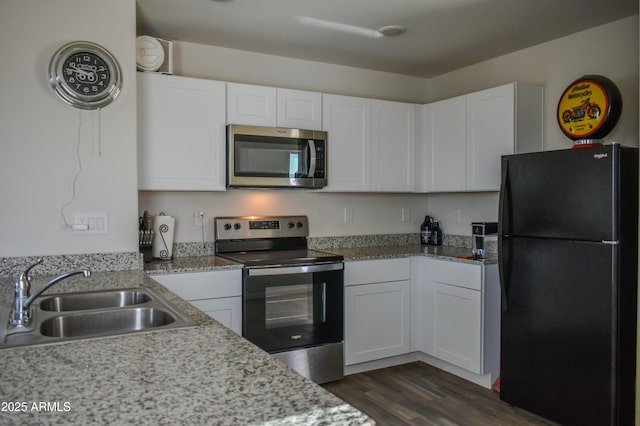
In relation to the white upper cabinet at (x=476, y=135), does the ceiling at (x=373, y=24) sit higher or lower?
higher

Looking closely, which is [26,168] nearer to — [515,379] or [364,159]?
[364,159]

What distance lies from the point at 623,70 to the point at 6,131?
346cm

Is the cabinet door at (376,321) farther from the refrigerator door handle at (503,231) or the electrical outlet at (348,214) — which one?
the refrigerator door handle at (503,231)

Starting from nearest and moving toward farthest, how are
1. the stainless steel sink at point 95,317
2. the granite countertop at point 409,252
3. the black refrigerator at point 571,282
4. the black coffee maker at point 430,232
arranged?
the stainless steel sink at point 95,317
the black refrigerator at point 571,282
the granite countertop at point 409,252
the black coffee maker at point 430,232

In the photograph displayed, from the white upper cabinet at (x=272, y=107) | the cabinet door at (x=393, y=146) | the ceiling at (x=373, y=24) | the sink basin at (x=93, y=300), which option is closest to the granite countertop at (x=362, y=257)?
the cabinet door at (x=393, y=146)

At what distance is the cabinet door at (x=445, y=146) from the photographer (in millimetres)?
3699

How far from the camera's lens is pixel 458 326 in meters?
3.39

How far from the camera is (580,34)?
327cm

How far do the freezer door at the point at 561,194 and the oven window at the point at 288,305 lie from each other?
4.21 ft

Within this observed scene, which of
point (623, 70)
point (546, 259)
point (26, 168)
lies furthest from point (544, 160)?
point (26, 168)

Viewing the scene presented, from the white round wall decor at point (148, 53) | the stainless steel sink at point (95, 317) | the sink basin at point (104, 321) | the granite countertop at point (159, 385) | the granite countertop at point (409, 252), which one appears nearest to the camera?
the granite countertop at point (159, 385)

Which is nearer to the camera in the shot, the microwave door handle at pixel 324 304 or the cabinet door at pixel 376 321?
the microwave door handle at pixel 324 304

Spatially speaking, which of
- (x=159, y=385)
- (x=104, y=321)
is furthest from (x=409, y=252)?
(x=159, y=385)

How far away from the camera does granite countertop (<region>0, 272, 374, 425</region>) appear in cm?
85
